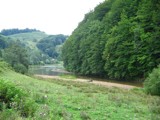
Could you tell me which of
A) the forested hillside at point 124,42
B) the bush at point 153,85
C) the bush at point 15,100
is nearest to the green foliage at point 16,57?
the forested hillside at point 124,42

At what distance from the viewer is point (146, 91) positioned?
29641 mm

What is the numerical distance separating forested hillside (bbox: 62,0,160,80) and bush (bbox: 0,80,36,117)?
132 feet

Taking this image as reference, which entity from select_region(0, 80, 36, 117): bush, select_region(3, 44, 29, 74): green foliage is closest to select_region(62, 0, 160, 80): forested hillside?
select_region(3, 44, 29, 74): green foliage

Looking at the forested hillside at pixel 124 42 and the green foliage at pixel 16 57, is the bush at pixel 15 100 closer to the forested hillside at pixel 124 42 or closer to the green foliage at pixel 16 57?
the forested hillside at pixel 124 42

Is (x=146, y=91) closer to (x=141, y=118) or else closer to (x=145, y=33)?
(x=141, y=118)

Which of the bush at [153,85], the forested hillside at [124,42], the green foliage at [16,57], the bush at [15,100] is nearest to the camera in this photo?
the bush at [15,100]

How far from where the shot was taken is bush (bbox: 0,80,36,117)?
27.2 ft

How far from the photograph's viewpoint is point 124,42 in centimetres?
5606

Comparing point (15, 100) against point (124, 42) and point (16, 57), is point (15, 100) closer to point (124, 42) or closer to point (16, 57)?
point (124, 42)

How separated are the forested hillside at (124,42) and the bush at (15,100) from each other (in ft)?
132

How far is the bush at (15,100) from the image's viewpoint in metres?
8.30

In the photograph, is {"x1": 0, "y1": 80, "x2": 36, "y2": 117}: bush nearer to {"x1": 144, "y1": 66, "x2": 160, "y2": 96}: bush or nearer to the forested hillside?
{"x1": 144, "y1": 66, "x2": 160, "y2": 96}: bush

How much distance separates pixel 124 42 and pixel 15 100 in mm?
48525

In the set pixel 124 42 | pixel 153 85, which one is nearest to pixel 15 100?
pixel 153 85
